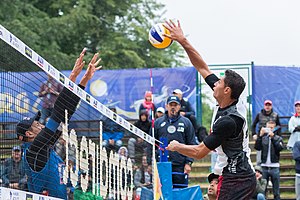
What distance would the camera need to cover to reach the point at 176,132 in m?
13.1

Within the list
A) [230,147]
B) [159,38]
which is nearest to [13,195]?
[230,147]

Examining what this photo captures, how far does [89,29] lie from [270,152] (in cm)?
1847

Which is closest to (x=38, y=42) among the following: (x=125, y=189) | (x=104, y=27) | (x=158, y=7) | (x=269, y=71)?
(x=104, y=27)

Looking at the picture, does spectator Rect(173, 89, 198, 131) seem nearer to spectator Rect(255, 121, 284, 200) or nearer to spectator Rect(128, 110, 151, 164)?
spectator Rect(128, 110, 151, 164)

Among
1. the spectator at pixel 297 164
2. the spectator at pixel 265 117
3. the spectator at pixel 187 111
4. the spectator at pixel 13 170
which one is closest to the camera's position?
the spectator at pixel 13 170

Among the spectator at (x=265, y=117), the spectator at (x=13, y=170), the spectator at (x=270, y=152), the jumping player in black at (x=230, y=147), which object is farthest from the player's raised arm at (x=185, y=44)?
the spectator at (x=265, y=117)

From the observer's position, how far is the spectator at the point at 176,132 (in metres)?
13.0

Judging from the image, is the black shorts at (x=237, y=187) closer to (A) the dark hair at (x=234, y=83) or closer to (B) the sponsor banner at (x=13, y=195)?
(A) the dark hair at (x=234, y=83)

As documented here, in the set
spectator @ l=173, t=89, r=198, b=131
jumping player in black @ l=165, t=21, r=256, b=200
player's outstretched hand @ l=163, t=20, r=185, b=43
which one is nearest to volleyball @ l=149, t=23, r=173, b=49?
player's outstretched hand @ l=163, t=20, r=185, b=43

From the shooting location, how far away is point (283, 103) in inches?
744

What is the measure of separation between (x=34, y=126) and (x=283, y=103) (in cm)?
1245

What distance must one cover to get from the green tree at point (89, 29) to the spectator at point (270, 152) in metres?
15.5

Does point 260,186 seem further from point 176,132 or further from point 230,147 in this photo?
point 230,147

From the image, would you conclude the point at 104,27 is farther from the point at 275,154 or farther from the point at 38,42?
the point at 275,154
